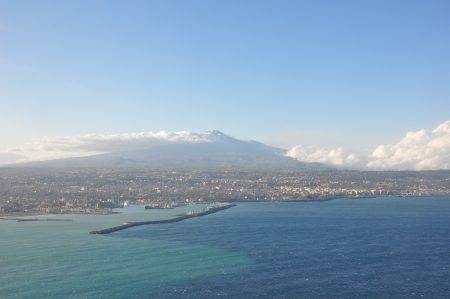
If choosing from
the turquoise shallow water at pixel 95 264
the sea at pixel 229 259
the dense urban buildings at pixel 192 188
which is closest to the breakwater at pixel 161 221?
the sea at pixel 229 259

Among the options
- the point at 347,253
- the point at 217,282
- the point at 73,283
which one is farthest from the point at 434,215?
the point at 73,283

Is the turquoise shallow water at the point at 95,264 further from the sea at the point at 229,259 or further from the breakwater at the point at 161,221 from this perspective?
the breakwater at the point at 161,221

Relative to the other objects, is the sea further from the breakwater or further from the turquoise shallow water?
the breakwater

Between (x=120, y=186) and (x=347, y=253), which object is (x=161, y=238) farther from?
(x=120, y=186)

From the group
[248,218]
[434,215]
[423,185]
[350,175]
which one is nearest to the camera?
[248,218]

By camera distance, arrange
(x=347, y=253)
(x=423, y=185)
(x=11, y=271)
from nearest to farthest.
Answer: (x=11, y=271)
(x=347, y=253)
(x=423, y=185)

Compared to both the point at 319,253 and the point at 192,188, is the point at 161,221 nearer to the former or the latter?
the point at 319,253

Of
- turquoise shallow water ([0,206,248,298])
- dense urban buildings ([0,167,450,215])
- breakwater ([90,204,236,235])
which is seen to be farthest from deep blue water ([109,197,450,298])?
dense urban buildings ([0,167,450,215])
